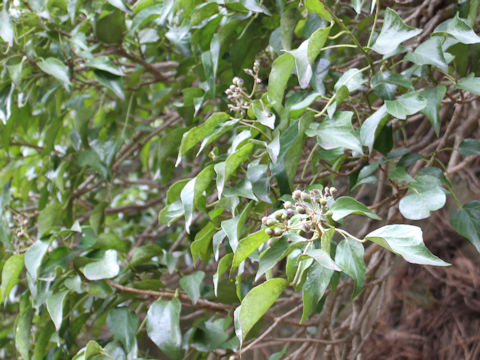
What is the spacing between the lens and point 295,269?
0.64m

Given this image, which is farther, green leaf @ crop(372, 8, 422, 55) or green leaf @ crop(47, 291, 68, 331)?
green leaf @ crop(47, 291, 68, 331)

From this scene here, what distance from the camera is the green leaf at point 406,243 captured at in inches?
21.7

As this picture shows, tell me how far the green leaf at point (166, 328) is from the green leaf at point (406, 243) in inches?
17.3

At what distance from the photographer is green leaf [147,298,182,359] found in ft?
2.96

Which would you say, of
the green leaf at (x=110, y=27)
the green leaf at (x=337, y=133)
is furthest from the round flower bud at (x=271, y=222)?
the green leaf at (x=110, y=27)

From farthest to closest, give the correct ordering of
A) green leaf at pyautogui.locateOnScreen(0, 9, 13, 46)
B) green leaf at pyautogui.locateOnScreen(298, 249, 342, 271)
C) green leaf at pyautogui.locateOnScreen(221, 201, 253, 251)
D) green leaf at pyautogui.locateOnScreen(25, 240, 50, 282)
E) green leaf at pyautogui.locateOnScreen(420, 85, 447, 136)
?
green leaf at pyautogui.locateOnScreen(0, 9, 13, 46) < green leaf at pyautogui.locateOnScreen(25, 240, 50, 282) < green leaf at pyautogui.locateOnScreen(420, 85, 447, 136) < green leaf at pyautogui.locateOnScreen(221, 201, 253, 251) < green leaf at pyautogui.locateOnScreen(298, 249, 342, 271)

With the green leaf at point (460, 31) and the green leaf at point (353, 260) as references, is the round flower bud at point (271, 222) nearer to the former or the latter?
the green leaf at point (353, 260)

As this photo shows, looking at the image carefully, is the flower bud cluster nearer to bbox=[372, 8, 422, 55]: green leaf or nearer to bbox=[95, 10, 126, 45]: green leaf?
bbox=[372, 8, 422, 55]: green leaf

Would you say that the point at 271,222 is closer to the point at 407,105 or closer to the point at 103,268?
the point at 407,105

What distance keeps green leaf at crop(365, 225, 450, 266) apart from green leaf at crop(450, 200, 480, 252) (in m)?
0.32

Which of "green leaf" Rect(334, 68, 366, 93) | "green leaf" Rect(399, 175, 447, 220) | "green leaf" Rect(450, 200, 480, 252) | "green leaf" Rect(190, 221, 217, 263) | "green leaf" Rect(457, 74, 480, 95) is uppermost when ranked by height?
"green leaf" Rect(334, 68, 366, 93)

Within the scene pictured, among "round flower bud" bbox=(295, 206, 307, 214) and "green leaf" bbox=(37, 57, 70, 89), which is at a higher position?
"round flower bud" bbox=(295, 206, 307, 214)

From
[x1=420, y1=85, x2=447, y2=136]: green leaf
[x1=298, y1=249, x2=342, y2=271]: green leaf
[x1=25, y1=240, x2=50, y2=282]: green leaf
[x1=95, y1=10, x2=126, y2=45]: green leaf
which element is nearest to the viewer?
[x1=298, y1=249, x2=342, y2=271]: green leaf

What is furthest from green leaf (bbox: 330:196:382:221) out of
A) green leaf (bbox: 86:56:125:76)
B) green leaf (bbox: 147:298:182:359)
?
green leaf (bbox: 86:56:125:76)
